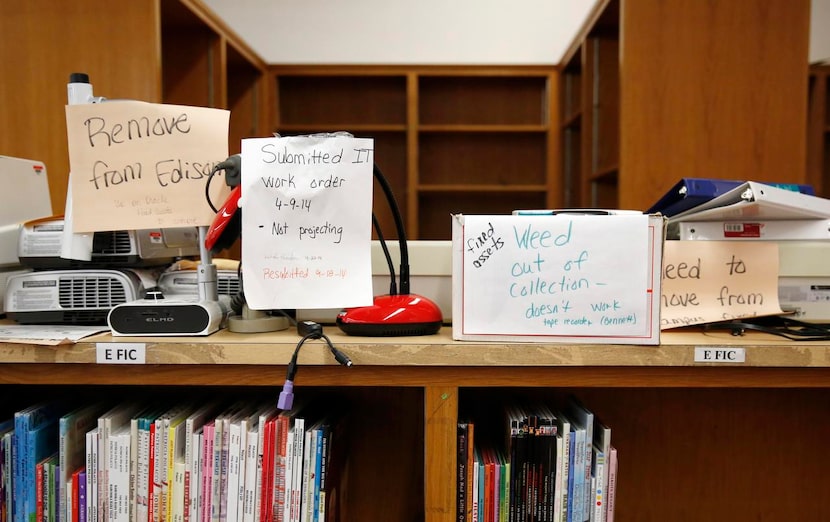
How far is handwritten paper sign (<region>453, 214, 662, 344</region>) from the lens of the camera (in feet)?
2.57

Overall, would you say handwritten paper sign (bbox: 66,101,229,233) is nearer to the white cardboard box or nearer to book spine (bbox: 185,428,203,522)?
book spine (bbox: 185,428,203,522)

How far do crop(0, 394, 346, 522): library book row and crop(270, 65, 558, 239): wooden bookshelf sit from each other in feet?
7.64

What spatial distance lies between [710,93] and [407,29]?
174 centimetres

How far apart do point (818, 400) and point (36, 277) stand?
149cm

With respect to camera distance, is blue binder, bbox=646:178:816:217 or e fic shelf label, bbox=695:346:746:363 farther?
blue binder, bbox=646:178:816:217

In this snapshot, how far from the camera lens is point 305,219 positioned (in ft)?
2.75

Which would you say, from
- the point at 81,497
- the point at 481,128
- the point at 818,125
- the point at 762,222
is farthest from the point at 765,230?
the point at 818,125

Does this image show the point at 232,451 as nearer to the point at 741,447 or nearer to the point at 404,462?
the point at 404,462

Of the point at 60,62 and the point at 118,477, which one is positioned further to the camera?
the point at 60,62

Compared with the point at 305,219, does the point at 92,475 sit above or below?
below

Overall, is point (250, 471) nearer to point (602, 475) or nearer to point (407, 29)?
point (602, 475)

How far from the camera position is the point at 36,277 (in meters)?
0.90

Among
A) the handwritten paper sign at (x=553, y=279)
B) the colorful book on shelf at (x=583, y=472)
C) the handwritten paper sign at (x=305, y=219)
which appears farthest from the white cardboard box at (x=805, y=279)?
the handwritten paper sign at (x=305, y=219)

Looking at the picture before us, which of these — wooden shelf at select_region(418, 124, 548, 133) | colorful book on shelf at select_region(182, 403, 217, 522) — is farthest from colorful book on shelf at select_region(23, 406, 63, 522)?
wooden shelf at select_region(418, 124, 548, 133)
